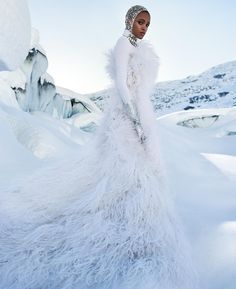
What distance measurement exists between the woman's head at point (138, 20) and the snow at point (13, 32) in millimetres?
2706

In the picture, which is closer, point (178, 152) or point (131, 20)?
point (131, 20)

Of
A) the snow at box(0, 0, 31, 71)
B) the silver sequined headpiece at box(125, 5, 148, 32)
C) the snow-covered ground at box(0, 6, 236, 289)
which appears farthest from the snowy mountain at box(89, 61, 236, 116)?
the silver sequined headpiece at box(125, 5, 148, 32)

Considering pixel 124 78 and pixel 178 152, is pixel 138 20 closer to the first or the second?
pixel 124 78

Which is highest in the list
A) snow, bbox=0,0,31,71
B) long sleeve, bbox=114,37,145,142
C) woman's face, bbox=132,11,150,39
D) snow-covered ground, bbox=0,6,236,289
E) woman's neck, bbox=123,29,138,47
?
snow, bbox=0,0,31,71

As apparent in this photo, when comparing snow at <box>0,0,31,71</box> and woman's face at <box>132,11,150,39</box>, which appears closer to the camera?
woman's face at <box>132,11,150,39</box>

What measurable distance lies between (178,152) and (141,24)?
3412 millimetres

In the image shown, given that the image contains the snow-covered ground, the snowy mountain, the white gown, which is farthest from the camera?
the snowy mountain

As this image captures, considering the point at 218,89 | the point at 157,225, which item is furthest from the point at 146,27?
the point at 218,89

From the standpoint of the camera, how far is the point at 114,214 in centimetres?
194

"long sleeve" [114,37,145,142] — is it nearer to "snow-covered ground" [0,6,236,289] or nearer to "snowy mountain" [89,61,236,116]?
"snow-covered ground" [0,6,236,289]

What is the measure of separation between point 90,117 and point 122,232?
51.5 feet

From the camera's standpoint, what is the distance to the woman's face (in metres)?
2.17

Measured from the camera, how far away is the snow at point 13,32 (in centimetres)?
459

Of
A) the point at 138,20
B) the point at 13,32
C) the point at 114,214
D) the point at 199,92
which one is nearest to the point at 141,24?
the point at 138,20
